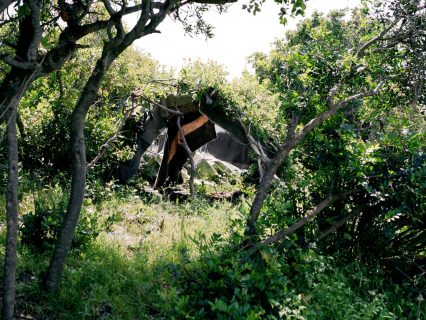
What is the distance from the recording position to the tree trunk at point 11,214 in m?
2.98

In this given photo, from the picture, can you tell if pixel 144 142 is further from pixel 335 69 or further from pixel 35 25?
pixel 35 25

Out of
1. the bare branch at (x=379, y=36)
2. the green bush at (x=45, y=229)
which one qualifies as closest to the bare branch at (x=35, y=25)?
the green bush at (x=45, y=229)

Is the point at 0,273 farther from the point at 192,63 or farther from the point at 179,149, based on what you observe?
the point at 192,63

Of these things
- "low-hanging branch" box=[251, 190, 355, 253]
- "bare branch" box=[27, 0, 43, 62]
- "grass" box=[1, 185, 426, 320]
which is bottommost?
"grass" box=[1, 185, 426, 320]

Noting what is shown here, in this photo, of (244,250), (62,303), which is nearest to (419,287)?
(244,250)

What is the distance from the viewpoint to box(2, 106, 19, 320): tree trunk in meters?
2.98

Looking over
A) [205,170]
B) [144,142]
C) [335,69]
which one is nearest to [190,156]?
[144,142]

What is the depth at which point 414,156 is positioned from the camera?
182 inches

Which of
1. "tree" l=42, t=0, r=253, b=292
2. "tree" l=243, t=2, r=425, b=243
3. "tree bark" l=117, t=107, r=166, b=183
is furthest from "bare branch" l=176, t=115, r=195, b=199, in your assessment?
"tree" l=42, t=0, r=253, b=292

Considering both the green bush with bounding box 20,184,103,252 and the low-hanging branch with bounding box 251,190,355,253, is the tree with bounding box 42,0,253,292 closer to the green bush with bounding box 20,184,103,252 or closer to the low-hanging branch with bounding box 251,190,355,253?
the green bush with bounding box 20,184,103,252

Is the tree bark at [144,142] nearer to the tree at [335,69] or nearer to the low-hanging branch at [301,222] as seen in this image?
the tree at [335,69]

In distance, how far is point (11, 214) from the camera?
302cm

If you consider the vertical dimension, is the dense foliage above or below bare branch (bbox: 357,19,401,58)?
below

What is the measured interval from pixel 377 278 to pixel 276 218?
4.62ft
